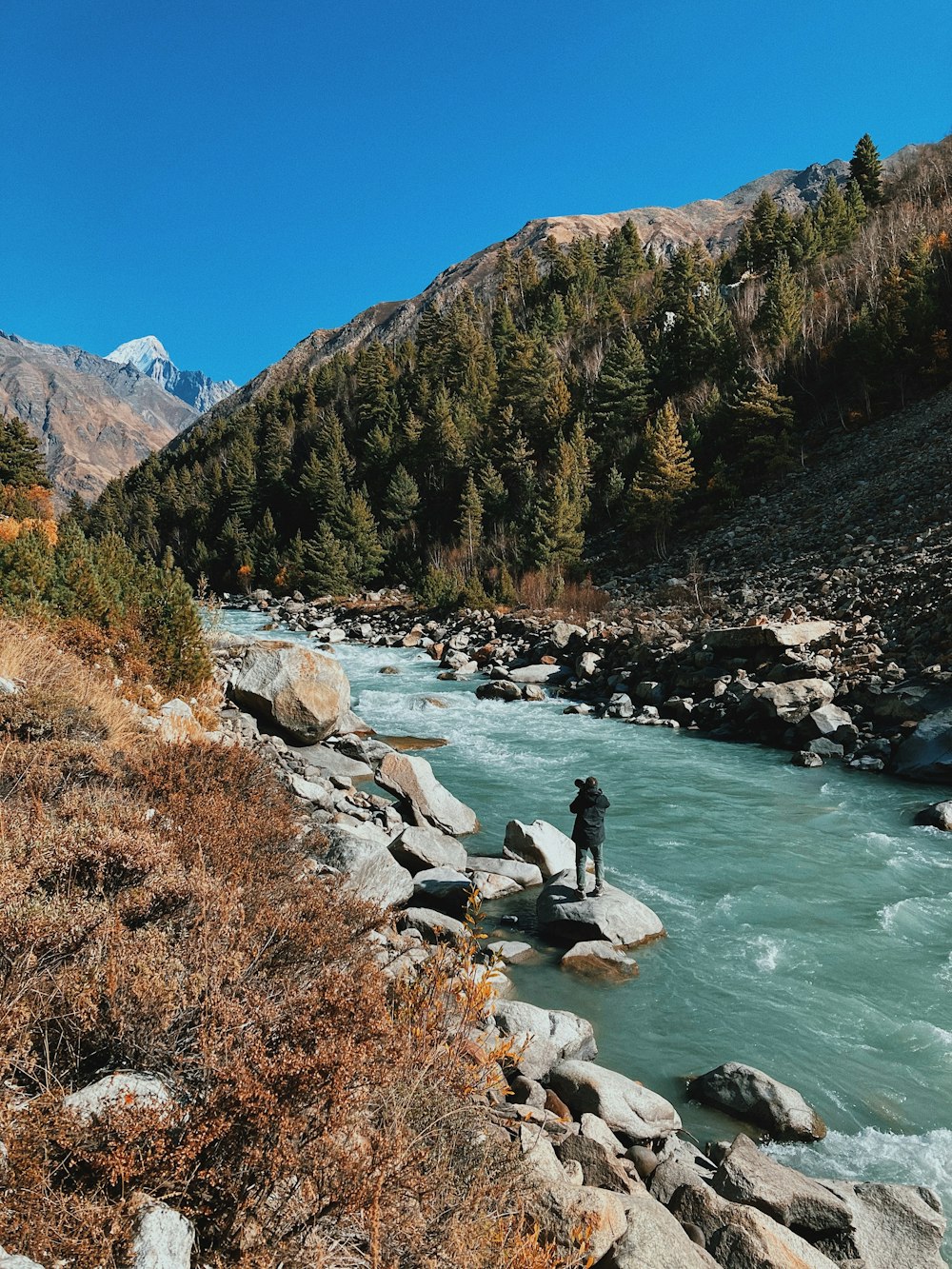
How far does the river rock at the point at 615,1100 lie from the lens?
470 centimetres

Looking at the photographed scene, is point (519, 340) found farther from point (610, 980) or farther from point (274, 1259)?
point (274, 1259)

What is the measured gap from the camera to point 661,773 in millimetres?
14250

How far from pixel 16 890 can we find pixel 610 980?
5.46 meters

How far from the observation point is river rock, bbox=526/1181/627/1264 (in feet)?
10.1

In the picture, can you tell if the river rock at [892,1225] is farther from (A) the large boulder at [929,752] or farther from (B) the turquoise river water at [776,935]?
(A) the large boulder at [929,752]

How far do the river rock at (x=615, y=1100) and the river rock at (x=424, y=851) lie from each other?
3.97m

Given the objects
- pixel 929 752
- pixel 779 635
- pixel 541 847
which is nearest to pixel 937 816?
pixel 929 752

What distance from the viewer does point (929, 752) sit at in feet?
43.7

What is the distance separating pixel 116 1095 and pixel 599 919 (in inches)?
229

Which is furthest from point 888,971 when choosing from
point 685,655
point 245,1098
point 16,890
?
point 685,655

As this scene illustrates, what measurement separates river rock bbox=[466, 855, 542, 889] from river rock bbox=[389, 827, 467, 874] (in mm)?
174

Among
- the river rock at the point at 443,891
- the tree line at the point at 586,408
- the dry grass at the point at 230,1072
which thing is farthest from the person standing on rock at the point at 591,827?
the tree line at the point at 586,408

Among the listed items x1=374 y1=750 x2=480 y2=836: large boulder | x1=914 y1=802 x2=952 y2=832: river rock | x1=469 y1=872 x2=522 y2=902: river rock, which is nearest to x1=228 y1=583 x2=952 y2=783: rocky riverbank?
x1=914 y1=802 x2=952 y2=832: river rock

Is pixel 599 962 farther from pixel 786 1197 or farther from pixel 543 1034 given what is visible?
pixel 786 1197
